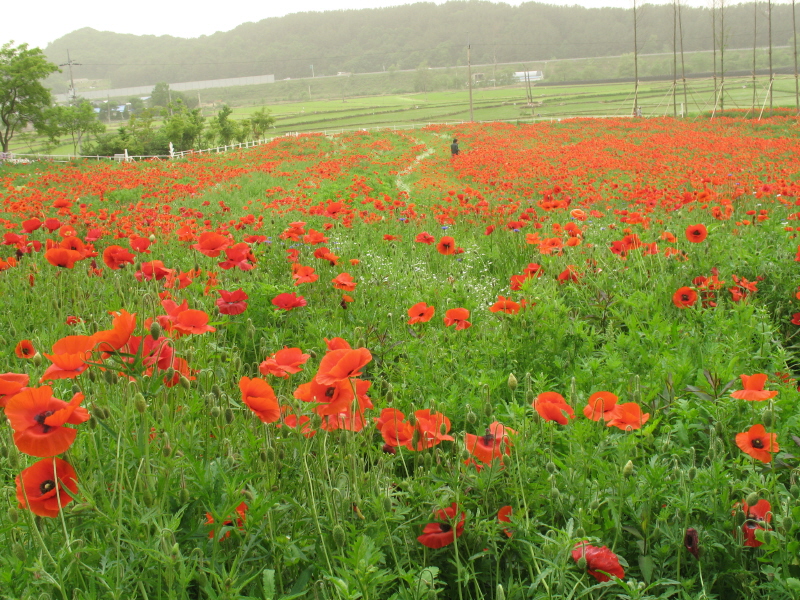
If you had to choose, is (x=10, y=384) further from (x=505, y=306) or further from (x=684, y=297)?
(x=684, y=297)

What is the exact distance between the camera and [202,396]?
7.15 ft

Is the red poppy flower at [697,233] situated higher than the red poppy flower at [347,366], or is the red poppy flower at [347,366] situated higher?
the red poppy flower at [347,366]

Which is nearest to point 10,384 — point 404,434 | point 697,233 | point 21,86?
point 404,434

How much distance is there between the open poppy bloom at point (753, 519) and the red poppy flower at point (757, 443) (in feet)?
0.57

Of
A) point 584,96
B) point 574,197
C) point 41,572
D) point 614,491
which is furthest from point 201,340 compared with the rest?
point 584,96

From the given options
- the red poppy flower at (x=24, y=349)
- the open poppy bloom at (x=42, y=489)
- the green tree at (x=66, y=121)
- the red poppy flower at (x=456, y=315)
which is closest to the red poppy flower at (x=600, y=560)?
the open poppy bloom at (x=42, y=489)

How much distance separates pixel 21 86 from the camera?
35.7m

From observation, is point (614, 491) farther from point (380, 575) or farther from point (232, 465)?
point (232, 465)

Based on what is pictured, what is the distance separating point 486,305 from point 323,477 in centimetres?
284

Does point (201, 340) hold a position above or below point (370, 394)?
above

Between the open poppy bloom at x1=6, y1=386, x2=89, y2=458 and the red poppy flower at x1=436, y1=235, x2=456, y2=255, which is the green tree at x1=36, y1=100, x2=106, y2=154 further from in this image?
the open poppy bloom at x1=6, y1=386, x2=89, y2=458

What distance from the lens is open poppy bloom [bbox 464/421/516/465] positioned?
1741 mm

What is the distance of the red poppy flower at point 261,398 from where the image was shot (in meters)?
1.57

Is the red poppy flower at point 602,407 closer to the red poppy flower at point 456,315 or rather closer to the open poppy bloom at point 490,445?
the open poppy bloom at point 490,445
